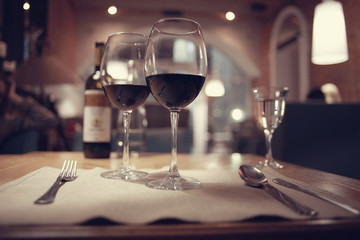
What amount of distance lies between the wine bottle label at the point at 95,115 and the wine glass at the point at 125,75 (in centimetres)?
22

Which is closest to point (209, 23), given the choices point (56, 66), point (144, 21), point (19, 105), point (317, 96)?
point (144, 21)

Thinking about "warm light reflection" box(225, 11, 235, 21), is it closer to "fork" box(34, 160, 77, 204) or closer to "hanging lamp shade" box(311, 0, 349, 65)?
"fork" box(34, 160, 77, 204)

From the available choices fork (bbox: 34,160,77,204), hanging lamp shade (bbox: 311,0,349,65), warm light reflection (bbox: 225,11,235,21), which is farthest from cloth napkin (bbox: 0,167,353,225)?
hanging lamp shade (bbox: 311,0,349,65)

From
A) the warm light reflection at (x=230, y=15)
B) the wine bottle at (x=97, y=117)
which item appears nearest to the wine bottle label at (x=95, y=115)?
the wine bottle at (x=97, y=117)

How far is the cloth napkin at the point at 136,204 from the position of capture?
0.32 meters

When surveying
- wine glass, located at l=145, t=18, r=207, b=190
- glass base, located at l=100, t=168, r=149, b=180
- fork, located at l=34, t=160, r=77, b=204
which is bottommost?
glass base, located at l=100, t=168, r=149, b=180

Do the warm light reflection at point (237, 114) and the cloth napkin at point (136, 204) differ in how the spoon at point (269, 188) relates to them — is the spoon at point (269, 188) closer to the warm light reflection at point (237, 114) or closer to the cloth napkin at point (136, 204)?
the cloth napkin at point (136, 204)

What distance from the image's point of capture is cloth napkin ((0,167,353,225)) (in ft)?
1.06

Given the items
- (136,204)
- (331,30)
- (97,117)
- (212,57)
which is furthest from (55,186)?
(212,57)

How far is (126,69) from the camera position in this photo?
2.23 ft

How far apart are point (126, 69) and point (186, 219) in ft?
1.48

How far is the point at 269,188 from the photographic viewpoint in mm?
463

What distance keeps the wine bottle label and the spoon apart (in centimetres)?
50

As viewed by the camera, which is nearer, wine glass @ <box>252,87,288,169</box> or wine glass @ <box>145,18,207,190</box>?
wine glass @ <box>145,18,207,190</box>
